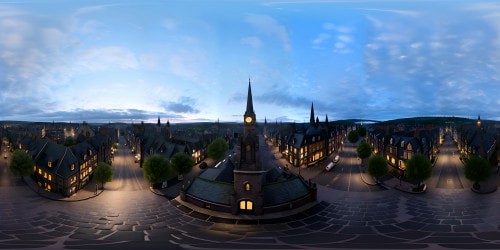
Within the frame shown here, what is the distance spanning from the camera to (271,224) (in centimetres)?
4206

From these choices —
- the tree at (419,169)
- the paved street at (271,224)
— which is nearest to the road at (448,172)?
the paved street at (271,224)

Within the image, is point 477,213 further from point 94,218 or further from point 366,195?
point 94,218

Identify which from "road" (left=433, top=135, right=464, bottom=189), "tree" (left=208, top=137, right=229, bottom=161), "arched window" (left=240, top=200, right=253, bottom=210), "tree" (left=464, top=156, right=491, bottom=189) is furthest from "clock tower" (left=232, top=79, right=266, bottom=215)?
"tree" (left=208, top=137, right=229, bottom=161)

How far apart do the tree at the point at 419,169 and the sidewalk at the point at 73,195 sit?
6813 centimetres

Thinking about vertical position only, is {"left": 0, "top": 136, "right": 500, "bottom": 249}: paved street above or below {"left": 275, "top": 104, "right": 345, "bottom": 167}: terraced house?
below

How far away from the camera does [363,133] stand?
607 ft

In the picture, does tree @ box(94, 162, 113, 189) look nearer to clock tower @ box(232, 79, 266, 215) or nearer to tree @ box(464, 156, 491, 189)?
clock tower @ box(232, 79, 266, 215)

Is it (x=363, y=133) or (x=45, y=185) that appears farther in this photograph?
(x=363, y=133)

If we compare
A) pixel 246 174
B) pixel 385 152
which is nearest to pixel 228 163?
pixel 246 174

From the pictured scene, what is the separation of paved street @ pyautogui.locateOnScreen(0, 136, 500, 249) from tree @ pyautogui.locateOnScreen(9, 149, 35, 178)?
475 inches

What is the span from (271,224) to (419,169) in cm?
3685

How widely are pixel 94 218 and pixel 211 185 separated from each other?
1937 cm

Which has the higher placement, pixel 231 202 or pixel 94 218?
pixel 231 202

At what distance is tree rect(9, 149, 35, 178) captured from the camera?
6750 centimetres
